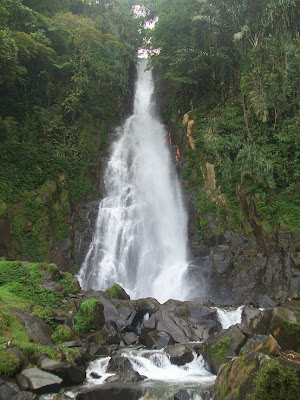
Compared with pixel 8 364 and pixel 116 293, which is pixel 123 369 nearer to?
pixel 8 364

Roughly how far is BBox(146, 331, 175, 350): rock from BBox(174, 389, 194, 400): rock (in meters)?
3.51

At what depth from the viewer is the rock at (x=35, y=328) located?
9031mm

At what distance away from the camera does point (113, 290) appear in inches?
583

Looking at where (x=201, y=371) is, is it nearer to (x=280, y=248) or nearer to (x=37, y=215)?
(x=280, y=248)

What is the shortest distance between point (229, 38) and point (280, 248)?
15.2 meters

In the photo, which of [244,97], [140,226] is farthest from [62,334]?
[244,97]

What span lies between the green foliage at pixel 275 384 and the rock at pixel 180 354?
16.9 ft

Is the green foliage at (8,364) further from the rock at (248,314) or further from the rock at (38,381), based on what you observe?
the rock at (248,314)

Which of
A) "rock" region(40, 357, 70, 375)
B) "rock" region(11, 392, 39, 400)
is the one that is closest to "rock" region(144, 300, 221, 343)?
"rock" region(40, 357, 70, 375)

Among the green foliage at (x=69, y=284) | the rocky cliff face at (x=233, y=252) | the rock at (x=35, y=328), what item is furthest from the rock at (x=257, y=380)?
the rocky cliff face at (x=233, y=252)

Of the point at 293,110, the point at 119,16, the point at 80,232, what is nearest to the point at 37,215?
the point at 80,232

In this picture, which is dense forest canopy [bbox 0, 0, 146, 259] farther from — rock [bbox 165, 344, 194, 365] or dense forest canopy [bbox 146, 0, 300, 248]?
rock [bbox 165, 344, 194, 365]

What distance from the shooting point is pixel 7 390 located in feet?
21.7

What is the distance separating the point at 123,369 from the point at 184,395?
7.59 feet
